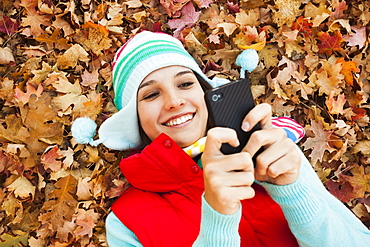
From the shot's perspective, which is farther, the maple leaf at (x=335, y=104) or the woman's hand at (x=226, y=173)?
the maple leaf at (x=335, y=104)

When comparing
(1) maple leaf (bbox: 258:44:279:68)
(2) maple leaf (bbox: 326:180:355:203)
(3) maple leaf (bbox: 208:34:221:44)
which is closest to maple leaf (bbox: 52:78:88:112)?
(3) maple leaf (bbox: 208:34:221:44)

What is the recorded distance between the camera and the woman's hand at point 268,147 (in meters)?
0.99

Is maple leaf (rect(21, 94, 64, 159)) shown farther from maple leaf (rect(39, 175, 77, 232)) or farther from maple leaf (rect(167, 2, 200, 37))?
maple leaf (rect(167, 2, 200, 37))

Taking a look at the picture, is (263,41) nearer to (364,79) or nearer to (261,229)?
(364,79)

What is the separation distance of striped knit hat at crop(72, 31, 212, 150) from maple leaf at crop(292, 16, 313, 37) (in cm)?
74

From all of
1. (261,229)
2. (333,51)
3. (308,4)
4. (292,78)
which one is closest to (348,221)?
(261,229)

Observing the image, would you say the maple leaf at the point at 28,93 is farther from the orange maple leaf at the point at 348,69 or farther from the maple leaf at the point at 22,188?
the orange maple leaf at the point at 348,69

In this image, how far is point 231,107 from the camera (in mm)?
1014

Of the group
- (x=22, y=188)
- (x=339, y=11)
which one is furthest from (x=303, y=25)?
(x=22, y=188)

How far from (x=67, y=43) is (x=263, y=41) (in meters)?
1.20

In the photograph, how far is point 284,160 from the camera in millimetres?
1033

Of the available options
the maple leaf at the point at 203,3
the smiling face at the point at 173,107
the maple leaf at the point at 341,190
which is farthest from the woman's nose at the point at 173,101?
the maple leaf at the point at 341,190

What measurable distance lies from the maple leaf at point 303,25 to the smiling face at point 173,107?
33.9 inches

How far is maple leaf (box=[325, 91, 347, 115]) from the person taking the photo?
6.43 ft
